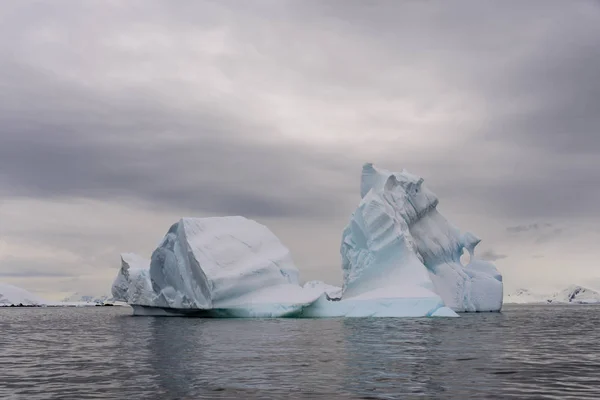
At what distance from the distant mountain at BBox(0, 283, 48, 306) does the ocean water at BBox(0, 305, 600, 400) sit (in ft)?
428

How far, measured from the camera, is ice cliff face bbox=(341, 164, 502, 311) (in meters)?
40.3

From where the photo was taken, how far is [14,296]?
14275 centimetres

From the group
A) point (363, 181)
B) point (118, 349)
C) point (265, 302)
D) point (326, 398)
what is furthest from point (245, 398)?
point (363, 181)

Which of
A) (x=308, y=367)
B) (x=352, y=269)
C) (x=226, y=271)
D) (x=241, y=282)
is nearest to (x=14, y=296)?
(x=352, y=269)

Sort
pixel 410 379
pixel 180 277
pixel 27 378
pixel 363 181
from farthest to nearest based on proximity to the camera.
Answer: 1. pixel 363 181
2. pixel 180 277
3. pixel 27 378
4. pixel 410 379

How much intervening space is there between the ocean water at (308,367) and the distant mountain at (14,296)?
130363mm

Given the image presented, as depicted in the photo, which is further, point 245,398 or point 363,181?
point 363,181

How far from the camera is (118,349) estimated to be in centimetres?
2005

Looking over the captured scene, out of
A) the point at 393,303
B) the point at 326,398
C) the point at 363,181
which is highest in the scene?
the point at 363,181

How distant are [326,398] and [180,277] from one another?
98.9 feet

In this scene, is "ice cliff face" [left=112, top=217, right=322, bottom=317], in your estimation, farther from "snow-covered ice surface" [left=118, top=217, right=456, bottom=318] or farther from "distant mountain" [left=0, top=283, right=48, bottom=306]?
"distant mountain" [left=0, top=283, right=48, bottom=306]

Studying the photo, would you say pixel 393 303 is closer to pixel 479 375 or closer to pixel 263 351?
pixel 263 351

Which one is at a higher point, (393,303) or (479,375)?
(393,303)

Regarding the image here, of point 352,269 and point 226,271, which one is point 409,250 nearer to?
point 352,269
